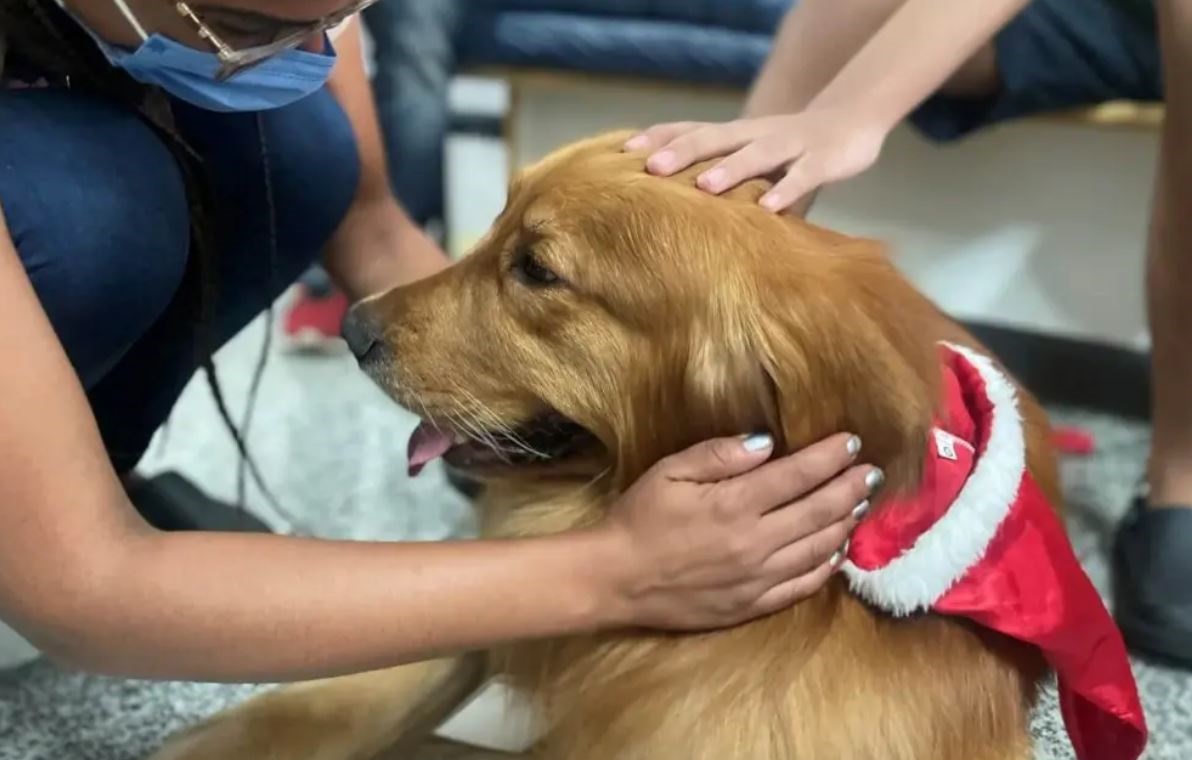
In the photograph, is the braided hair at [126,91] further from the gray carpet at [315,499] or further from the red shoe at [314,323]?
the red shoe at [314,323]

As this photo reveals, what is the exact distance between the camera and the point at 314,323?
211cm

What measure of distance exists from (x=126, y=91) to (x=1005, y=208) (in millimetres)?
1404

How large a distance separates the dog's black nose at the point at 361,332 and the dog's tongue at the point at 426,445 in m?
0.08

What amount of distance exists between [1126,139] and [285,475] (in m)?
1.35

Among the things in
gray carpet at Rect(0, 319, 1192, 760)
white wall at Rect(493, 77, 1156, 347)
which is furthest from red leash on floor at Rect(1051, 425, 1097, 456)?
white wall at Rect(493, 77, 1156, 347)

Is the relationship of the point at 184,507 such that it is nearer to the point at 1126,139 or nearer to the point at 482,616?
the point at 482,616

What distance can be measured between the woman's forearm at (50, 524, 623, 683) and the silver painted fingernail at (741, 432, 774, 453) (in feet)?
0.42

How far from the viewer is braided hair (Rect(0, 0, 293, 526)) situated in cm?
103

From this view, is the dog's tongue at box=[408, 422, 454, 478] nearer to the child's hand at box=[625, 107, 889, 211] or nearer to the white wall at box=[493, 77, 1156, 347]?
the child's hand at box=[625, 107, 889, 211]

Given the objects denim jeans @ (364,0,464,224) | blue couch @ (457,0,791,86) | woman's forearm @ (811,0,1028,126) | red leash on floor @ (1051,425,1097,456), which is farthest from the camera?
denim jeans @ (364,0,464,224)

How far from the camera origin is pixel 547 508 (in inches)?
Result: 41.3

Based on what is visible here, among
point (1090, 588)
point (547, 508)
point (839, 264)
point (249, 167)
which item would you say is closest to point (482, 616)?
point (547, 508)

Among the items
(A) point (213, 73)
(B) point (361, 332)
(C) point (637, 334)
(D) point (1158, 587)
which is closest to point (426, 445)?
(B) point (361, 332)

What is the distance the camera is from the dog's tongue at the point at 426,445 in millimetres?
1065
